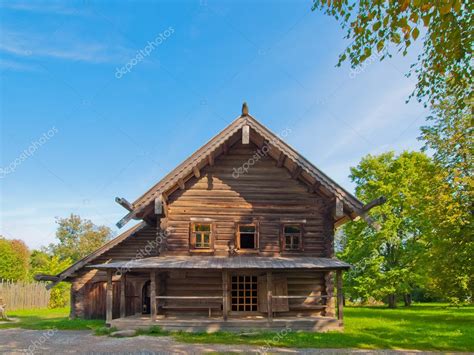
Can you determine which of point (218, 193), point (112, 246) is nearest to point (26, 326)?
point (112, 246)

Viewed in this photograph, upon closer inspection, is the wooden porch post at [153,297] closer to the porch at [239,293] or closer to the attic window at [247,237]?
the porch at [239,293]

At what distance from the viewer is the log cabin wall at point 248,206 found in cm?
1945

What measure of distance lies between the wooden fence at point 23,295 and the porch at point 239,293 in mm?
20802

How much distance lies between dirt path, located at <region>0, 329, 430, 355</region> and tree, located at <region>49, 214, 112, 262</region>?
48.0 metres

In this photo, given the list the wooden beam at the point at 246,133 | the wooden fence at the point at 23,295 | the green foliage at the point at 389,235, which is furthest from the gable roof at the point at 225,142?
the wooden fence at the point at 23,295

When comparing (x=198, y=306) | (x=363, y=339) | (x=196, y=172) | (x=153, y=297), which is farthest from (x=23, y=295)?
(x=363, y=339)

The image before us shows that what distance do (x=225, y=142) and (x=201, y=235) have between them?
15.9ft

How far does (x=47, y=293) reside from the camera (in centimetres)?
3766

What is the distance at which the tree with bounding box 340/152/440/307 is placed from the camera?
115ft

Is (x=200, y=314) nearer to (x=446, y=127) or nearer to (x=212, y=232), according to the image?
(x=212, y=232)

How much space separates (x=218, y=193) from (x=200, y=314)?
601 cm

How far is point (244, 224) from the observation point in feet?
64.1

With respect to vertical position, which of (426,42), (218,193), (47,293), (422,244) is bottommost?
(47,293)

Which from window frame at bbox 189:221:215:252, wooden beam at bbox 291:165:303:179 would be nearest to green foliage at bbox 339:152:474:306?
wooden beam at bbox 291:165:303:179
